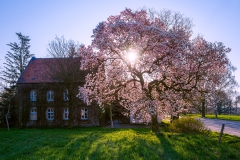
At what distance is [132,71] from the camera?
1447 cm

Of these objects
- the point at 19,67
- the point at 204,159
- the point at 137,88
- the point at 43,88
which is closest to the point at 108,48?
the point at 137,88

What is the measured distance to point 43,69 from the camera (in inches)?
1315

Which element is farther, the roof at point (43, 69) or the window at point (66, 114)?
the window at point (66, 114)

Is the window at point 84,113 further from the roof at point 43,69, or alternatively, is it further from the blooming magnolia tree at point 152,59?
the blooming magnolia tree at point 152,59

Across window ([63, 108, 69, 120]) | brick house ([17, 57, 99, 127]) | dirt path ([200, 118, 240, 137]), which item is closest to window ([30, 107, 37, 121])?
brick house ([17, 57, 99, 127])

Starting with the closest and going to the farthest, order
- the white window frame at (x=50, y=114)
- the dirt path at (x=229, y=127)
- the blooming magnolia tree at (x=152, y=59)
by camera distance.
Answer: the blooming magnolia tree at (x=152, y=59), the dirt path at (x=229, y=127), the white window frame at (x=50, y=114)

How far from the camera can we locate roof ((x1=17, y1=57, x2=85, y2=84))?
27.2m

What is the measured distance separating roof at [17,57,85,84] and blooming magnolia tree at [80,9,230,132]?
13.5m

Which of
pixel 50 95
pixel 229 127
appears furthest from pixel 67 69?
pixel 229 127

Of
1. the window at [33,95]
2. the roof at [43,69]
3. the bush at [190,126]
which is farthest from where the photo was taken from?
the window at [33,95]

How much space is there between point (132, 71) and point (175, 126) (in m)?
7.38

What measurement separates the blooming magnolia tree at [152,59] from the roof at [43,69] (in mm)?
13488

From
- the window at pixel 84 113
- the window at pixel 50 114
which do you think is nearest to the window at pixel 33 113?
the window at pixel 50 114

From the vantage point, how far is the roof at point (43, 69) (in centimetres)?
2725
